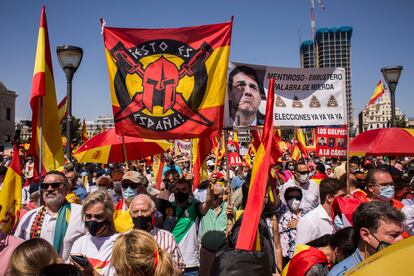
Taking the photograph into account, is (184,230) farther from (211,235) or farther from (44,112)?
(44,112)

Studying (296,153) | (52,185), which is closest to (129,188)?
(52,185)

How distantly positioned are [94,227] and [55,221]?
26.0 inches

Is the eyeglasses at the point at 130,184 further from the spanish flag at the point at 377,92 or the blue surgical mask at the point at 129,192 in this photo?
the spanish flag at the point at 377,92

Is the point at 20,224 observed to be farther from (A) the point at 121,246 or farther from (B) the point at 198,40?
(B) the point at 198,40

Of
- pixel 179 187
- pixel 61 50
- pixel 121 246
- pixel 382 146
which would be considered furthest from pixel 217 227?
pixel 61 50

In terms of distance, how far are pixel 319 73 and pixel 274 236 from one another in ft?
8.94

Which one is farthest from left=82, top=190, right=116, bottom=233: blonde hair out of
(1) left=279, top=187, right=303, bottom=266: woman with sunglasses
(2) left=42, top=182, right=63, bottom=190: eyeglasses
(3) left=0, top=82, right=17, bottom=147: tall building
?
(3) left=0, top=82, right=17, bottom=147: tall building

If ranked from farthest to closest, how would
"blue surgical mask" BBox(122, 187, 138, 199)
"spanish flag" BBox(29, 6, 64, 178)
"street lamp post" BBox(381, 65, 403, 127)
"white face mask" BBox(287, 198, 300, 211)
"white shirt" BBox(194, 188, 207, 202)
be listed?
"street lamp post" BBox(381, 65, 403, 127)
"white shirt" BBox(194, 188, 207, 202)
"white face mask" BBox(287, 198, 300, 211)
"spanish flag" BBox(29, 6, 64, 178)
"blue surgical mask" BBox(122, 187, 138, 199)

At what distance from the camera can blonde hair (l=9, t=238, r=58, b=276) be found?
2.35 m

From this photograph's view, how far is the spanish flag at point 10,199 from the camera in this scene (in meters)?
4.05

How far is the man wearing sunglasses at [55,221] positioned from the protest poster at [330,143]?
524cm

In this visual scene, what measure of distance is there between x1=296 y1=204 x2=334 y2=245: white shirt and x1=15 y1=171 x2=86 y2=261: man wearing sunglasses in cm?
223

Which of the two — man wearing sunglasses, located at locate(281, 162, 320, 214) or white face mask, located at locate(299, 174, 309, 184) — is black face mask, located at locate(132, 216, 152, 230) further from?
white face mask, located at locate(299, 174, 309, 184)

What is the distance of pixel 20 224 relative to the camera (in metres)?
3.85
